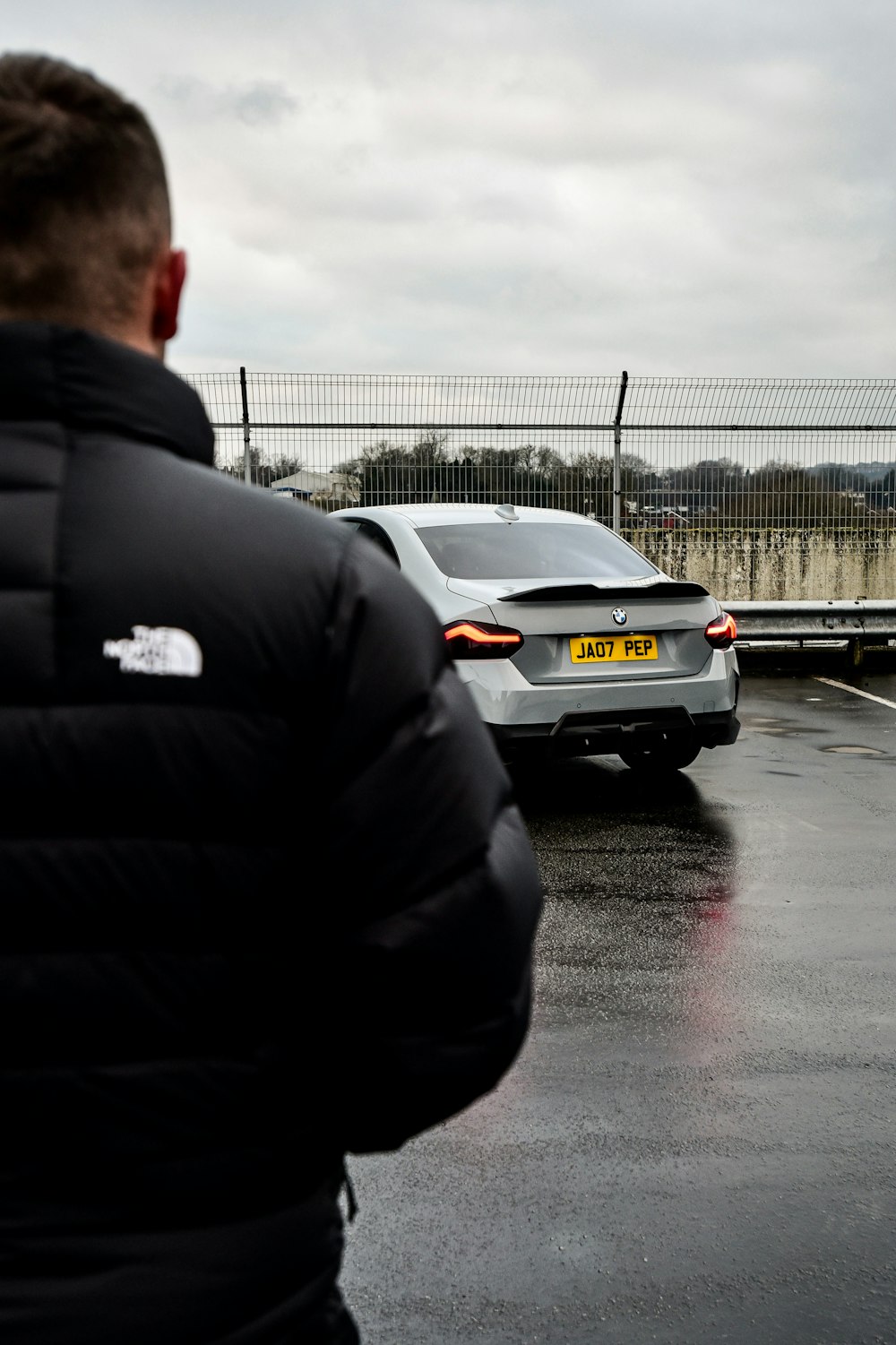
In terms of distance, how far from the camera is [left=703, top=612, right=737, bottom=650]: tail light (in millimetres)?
7199

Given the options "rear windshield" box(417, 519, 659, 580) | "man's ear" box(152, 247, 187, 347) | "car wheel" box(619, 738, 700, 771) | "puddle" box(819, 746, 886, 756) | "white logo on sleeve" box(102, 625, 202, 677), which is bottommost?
"puddle" box(819, 746, 886, 756)

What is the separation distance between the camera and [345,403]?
15.0 meters

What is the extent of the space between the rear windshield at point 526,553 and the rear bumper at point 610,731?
854 millimetres

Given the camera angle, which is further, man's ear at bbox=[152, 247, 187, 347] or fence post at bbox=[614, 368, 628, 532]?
fence post at bbox=[614, 368, 628, 532]

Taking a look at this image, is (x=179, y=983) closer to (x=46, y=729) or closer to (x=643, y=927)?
(x=46, y=729)

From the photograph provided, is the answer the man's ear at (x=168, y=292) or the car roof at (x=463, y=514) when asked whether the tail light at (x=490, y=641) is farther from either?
the man's ear at (x=168, y=292)

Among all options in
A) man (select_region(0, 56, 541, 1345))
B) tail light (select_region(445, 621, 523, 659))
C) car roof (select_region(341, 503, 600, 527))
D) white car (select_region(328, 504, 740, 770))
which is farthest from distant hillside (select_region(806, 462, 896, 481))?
man (select_region(0, 56, 541, 1345))

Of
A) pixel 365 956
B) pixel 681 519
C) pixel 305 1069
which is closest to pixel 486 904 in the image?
pixel 365 956

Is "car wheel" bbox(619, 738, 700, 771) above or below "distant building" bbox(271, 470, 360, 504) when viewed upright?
below

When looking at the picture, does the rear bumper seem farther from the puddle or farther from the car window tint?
the puddle

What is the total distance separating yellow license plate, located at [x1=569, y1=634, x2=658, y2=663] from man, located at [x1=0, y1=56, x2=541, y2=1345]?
5.62 meters

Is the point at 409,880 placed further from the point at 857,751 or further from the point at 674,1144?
the point at 857,751

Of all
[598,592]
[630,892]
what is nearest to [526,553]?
[598,592]

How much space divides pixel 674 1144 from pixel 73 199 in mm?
2711
